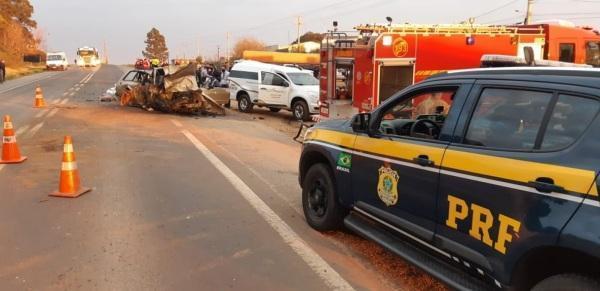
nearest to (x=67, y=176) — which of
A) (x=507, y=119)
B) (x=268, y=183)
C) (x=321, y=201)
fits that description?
(x=268, y=183)

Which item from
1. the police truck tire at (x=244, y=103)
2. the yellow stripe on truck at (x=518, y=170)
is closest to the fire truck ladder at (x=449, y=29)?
the yellow stripe on truck at (x=518, y=170)

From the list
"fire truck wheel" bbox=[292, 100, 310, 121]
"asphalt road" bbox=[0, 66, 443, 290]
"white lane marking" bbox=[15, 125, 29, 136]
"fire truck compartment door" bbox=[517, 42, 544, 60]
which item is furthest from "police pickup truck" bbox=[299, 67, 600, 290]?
"fire truck wheel" bbox=[292, 100, 310, 121]

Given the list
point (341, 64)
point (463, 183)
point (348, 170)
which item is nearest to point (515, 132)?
point (463, 183)

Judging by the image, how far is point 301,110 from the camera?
19.0m

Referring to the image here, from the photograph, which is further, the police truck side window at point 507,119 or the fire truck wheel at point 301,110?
the fire truck wheel at point 301,110

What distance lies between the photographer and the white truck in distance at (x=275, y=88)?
18.9 meters

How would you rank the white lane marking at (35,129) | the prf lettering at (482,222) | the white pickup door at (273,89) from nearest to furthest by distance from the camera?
the prf lettering at (482,222)
the white lane marking at (35,129)
the white pickup door at (273,89)

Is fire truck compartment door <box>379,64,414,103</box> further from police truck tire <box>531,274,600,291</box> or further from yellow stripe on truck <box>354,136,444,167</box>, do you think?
police truck tire <box>531,274,600,291</box>

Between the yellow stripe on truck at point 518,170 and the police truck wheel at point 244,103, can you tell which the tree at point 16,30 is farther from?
the yellow stripe on truck at point 518,170

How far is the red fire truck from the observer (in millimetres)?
12047

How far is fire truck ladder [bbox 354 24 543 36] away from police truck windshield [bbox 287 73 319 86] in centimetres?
Answer: 698

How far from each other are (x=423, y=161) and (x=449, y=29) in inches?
380

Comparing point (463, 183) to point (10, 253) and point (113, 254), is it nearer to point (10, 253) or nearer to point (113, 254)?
point (113, 254)

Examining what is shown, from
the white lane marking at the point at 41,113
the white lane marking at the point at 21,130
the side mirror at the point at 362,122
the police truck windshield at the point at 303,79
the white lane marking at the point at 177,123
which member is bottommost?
the white lane marking at the point at 21,130
